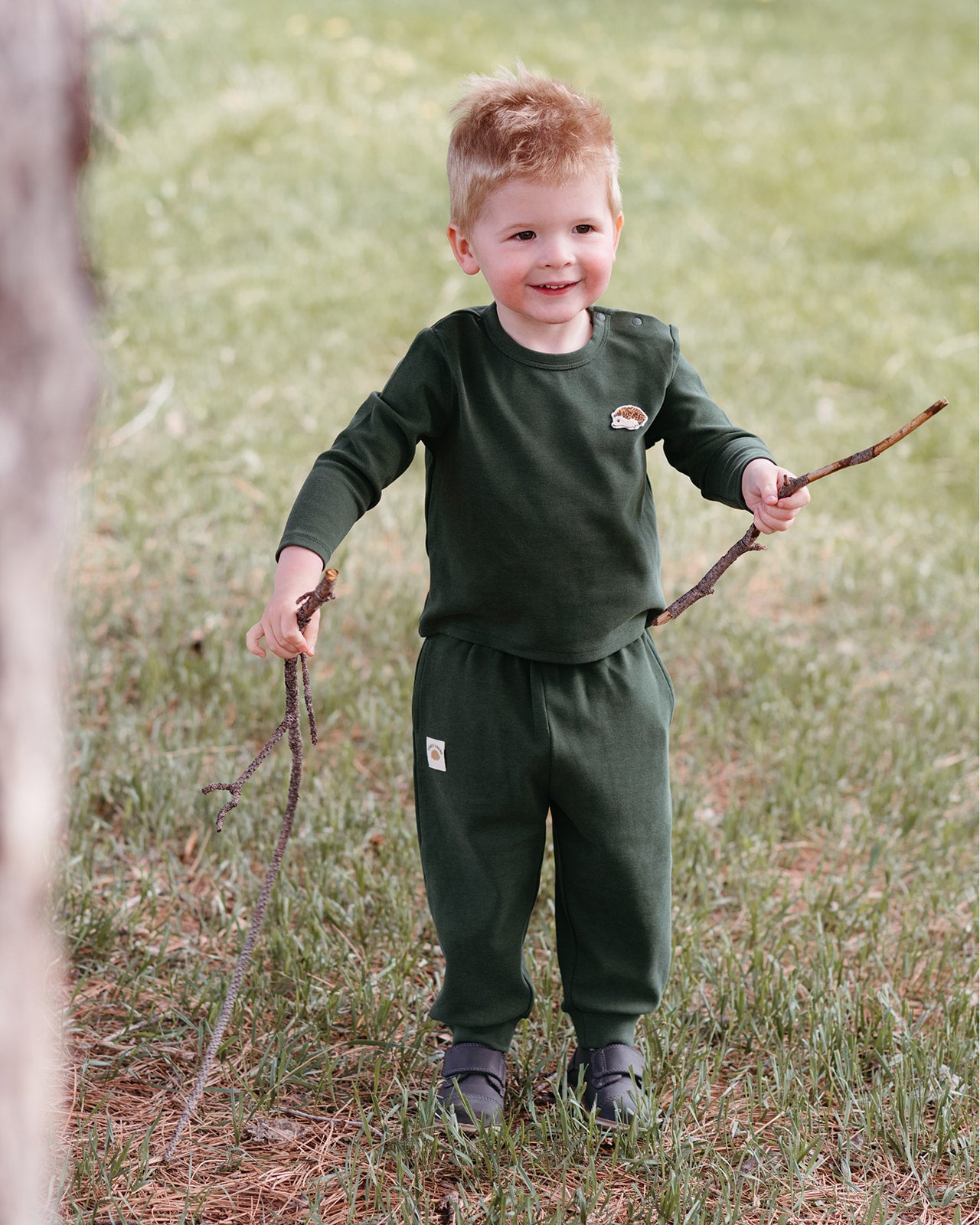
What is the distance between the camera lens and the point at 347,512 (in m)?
1.96

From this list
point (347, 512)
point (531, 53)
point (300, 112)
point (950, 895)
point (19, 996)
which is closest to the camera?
point (19, 996)

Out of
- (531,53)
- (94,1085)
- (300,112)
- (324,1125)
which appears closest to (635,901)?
(324,1125)

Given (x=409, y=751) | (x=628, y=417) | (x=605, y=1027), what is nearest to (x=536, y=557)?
(x=628, y=417)

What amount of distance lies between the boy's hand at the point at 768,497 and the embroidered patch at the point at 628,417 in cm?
18

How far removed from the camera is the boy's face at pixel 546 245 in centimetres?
195

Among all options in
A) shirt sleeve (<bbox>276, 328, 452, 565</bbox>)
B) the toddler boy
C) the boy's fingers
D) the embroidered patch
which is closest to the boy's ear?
the toddler boy

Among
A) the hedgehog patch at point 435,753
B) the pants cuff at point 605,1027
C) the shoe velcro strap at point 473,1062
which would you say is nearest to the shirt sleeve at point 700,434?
the hedgehog patch at point 435,753

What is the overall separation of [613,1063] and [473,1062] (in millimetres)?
242

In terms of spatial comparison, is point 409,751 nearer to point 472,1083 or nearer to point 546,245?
point 472,1083

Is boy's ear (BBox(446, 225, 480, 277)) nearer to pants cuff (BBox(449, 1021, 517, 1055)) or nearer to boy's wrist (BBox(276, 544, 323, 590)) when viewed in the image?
boy's wrist (BBox(276, 544, 323, 590))

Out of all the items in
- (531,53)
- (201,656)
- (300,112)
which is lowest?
(201,656)

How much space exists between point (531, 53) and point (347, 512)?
1075 centimetres

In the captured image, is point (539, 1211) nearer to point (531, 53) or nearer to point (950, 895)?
point (950, 895)

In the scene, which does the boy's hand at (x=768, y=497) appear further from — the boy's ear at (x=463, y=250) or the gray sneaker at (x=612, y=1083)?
the gray sneaker at (x=612, y=1083)
